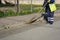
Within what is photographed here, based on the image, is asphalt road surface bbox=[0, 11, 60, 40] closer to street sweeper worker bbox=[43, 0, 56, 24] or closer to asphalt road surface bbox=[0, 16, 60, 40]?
asphalt road surface bbox=[0, 16, 60, 40]

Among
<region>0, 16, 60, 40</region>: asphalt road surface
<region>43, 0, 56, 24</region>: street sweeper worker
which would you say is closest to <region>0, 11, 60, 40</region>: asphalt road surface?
<region>0, 16, 60, 40</region>: asphalt road surface

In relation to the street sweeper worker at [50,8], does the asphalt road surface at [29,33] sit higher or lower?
lower

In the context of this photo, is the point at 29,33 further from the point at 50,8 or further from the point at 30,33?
the point at 50,8

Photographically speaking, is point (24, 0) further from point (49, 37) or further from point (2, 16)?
point (49, 37)

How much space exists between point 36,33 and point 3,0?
1593 centimetres

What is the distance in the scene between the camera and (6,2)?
24.9 metres

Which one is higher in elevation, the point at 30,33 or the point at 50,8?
the point at 50,8

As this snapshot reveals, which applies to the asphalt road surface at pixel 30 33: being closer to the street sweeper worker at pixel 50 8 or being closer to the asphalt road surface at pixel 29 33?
the asphalt road surface at pixel 29 33

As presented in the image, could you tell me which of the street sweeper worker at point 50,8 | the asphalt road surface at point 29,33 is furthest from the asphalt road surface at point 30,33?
the street sweeper worker at point 50,8

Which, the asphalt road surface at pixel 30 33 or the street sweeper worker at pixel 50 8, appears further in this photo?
the street sweeper worker at pixel 50 8

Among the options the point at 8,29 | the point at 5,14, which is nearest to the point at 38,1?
the point at 5,14

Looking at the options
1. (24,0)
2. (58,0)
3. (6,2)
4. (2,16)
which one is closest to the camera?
(2,16)

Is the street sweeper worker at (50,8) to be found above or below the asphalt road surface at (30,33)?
above

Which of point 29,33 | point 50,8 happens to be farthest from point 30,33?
point 50,8
